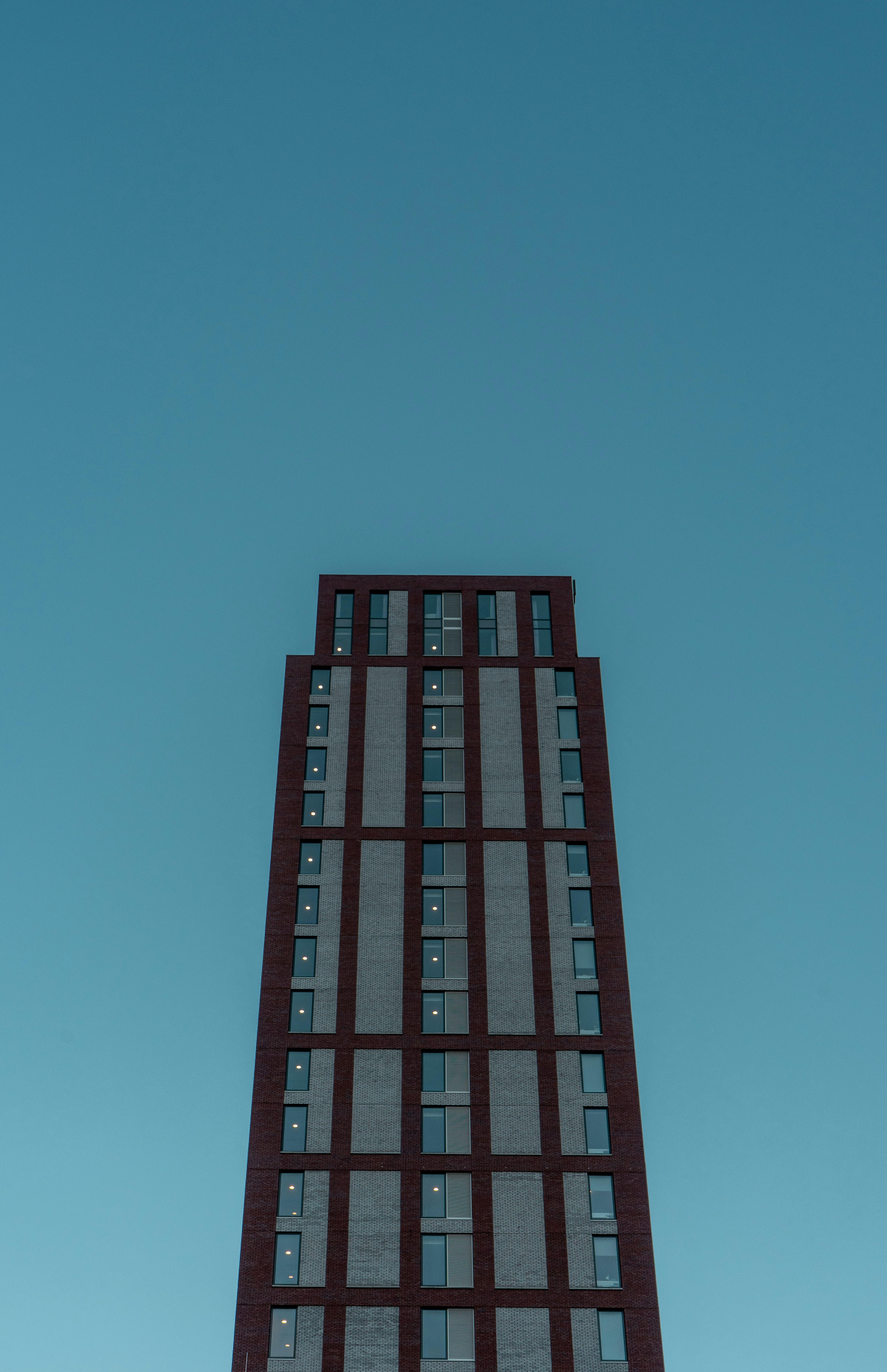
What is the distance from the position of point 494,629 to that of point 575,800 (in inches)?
529

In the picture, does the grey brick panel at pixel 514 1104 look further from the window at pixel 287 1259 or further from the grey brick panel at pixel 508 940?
the window at pixel 287 1259

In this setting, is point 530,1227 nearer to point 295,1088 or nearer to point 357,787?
point 295,1088

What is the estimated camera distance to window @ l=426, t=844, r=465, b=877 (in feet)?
253

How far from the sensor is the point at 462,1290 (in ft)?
210

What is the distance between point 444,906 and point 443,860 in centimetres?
292

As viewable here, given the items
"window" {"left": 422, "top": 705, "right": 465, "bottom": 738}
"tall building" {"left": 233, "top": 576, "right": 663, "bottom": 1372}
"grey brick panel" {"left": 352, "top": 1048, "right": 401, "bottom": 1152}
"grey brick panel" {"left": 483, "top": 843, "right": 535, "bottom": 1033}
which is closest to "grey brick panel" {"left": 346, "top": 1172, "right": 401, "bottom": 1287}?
"tall building" {"left": 233, "top": 576, "right": 663, "bottom": 1372}

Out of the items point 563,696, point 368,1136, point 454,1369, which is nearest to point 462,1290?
point 454,1369

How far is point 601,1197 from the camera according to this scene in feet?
219

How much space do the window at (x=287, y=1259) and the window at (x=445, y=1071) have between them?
963 cm

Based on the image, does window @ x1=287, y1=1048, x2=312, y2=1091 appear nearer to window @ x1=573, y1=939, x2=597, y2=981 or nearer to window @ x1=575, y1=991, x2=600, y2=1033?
window @ x1=575, y1=991, x2=600, y2=1033

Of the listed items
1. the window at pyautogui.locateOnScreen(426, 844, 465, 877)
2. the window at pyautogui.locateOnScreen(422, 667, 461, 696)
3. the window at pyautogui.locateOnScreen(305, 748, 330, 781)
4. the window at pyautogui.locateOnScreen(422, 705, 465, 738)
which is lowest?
the window at pyautogui.locateOnScreen(426, 844, 465, 877)

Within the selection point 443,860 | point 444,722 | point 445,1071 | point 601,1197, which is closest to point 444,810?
point 443,860

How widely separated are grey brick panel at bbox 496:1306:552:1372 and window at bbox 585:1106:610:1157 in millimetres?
8026

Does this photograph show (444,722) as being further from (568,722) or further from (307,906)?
(307,906)
